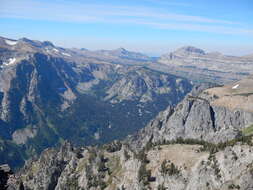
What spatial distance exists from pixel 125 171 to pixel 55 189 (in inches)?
2119

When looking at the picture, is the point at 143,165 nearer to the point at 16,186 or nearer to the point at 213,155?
the point at 213,155

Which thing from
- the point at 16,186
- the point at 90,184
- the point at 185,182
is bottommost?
the point at 90,184

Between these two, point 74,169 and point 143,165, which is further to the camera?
point 74,169

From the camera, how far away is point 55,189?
7840 inches

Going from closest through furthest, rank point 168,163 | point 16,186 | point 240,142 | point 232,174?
point 16,186, point 232,174, point 240,142, point 168,163

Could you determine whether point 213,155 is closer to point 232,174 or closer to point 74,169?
point 232,174

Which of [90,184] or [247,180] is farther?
[90,184]

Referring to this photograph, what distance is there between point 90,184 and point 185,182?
Result: 55.3 m

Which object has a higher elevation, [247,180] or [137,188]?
[247,180]

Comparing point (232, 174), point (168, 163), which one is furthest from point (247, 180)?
point (168, 163)

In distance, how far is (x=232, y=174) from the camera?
127 metres

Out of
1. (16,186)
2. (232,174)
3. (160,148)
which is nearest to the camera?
(16,186)

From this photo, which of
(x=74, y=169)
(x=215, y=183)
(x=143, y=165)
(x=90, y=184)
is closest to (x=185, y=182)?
(x=215, y=183)

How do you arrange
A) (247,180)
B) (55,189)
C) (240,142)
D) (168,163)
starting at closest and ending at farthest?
(247,180) → (240,142) → (168,163) → (55,189)
